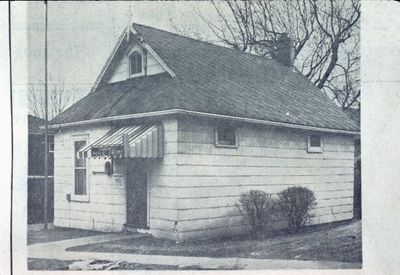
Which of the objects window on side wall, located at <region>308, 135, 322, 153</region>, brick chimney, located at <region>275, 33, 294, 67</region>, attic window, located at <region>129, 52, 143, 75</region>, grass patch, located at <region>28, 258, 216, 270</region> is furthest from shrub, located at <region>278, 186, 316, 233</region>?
attic window, located at <region>129, 52, 143, 75</region>

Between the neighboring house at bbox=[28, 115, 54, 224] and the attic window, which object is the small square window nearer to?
the neighboring house at bbox=[28, 115, 54, 224]

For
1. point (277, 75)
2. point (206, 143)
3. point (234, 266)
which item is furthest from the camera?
point (277, 75)

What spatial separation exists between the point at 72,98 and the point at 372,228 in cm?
256

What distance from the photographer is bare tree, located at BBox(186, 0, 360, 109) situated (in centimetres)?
471

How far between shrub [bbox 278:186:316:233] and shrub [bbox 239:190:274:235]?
0.12 metres

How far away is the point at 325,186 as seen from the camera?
4941 millimetres

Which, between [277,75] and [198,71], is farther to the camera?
[277,75]

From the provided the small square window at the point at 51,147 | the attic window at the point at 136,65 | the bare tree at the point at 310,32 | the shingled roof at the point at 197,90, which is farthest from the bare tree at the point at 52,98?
the bare tree at the point at 310,32

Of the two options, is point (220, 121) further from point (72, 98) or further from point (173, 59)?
point (72, 98)

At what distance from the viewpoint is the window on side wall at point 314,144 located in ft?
16.8

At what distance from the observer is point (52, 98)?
435 cm

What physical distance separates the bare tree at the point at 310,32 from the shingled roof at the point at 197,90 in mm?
162

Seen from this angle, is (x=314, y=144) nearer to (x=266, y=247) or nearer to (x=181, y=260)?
(x=266, y=247)

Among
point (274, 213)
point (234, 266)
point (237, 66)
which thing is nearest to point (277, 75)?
point (237, 66)
